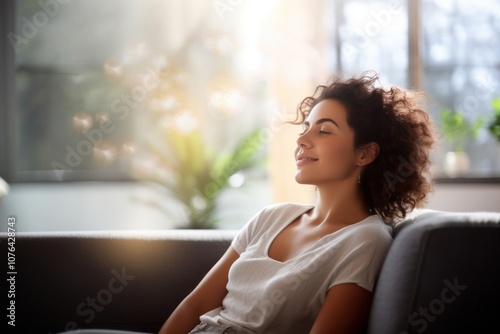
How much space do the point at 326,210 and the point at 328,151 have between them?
0.56 feet

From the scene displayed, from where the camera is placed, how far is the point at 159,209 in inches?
175

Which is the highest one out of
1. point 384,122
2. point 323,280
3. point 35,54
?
point 35,54

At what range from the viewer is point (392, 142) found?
177 cm

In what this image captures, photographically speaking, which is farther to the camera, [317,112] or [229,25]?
[229,25]

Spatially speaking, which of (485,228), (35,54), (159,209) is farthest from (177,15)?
(485,228)

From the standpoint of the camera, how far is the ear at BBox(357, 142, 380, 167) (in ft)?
5.89

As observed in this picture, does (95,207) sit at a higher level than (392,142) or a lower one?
lower

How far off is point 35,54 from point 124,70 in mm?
656

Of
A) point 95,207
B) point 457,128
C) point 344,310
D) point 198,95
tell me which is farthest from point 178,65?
point 344,310

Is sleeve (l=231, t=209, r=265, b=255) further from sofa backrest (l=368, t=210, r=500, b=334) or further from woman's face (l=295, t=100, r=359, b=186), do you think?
sofa backrest (l=368, t=210, r=500, b=334)

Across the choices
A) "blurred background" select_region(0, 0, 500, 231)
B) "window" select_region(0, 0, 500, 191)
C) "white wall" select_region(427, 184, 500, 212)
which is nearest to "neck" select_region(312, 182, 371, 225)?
"blurred background" select_region(0, 0, 500, 231)

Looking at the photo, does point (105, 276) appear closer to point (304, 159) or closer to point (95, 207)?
point (304, 159)

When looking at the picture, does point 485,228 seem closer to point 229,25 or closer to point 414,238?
point 414,238

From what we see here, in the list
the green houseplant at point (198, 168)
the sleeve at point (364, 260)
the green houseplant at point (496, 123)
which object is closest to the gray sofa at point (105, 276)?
the sleeve at point (364, 260)
